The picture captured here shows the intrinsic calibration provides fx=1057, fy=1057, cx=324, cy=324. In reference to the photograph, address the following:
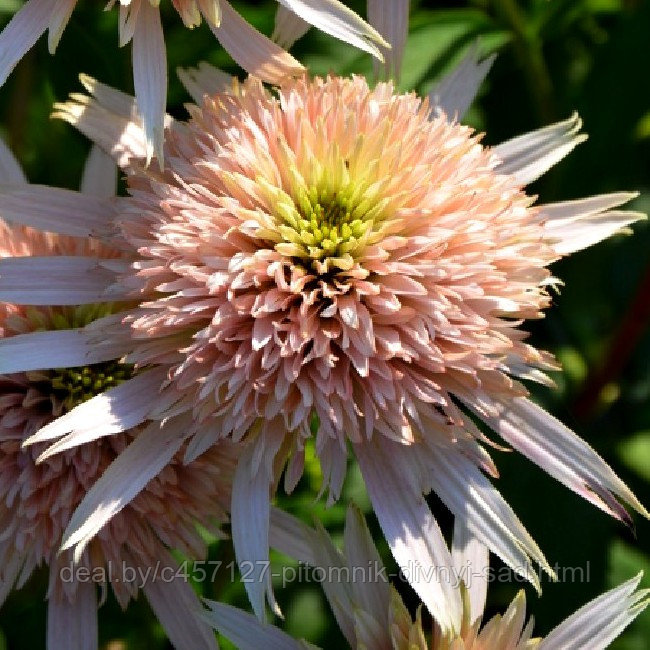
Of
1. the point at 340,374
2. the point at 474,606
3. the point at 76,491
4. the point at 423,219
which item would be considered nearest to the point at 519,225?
the point at 423,219

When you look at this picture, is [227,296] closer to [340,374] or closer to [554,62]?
[340,374]

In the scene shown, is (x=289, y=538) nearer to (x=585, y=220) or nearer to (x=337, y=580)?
(x=337, y=580)

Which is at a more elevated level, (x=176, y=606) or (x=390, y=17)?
(x=390, y=17)

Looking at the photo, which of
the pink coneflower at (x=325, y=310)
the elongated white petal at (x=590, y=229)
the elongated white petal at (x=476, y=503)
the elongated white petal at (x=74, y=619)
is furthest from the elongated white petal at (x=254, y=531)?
the elongated white petal at (x=590, y=229)

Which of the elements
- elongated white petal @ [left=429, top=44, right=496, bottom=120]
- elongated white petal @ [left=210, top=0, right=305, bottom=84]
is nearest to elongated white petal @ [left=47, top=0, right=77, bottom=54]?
elongated white petal @ [left=210, top=0, right=305, bottom=84]

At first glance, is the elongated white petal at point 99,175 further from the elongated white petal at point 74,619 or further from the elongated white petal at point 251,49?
the elongated white petal at point 74,619

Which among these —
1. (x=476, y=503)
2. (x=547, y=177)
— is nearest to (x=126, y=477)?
(x=476, y=503)

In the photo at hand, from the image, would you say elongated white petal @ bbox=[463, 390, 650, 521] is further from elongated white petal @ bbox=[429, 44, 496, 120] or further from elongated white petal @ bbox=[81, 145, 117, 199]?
elongated white petal @ bbox=[81, 145, 117, 199]
